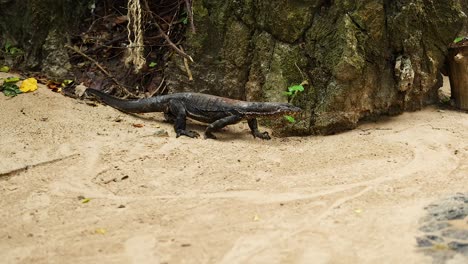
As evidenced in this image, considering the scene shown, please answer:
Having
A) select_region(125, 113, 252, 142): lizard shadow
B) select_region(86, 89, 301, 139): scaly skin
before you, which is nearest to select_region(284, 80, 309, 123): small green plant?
select_region(86, 89, 301, 139): scaly skin

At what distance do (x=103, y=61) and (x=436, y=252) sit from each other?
647 centimetres

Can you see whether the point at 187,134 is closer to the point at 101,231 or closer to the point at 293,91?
the point at 293,91

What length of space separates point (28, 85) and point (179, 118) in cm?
247

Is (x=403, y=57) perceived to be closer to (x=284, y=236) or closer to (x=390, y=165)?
(x=390, y=165)

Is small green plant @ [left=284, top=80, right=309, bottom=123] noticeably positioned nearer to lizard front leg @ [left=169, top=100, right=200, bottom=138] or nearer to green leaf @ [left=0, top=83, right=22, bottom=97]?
lizard front leg @ [left=169, top=100, right=200, bottom=138]

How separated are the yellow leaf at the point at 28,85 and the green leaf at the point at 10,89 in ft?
0.25

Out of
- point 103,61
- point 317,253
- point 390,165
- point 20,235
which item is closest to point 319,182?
point 390,165

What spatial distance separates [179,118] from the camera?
7008 millimetres

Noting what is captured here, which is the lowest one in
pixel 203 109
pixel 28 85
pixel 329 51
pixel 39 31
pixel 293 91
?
pixel 203 109

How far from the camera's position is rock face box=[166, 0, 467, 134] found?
6980 mm

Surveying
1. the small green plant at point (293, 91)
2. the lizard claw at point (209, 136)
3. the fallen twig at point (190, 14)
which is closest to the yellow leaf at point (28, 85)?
the fallen twig at point (190, 14)

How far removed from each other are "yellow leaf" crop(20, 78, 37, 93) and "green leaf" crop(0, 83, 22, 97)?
75 millimetres

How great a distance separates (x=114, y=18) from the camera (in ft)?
28.2

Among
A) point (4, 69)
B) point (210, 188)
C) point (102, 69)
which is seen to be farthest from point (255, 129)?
point (4, 69)
